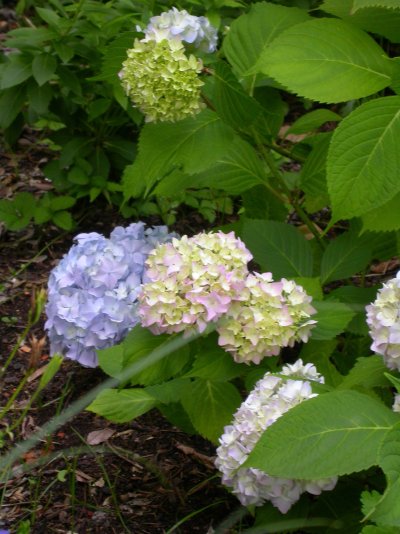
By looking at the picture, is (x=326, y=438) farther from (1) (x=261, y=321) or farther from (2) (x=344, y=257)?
(2) (x=344, y=257)

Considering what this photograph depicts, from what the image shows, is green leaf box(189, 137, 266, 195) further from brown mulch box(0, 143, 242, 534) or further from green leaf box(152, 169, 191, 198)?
brown mulch box(0, 143, 242, 534)

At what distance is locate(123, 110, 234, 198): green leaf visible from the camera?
1947 millimetres

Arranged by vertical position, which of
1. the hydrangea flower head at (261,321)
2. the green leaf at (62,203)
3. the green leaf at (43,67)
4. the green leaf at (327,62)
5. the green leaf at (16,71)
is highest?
the green leaf at (327,62)

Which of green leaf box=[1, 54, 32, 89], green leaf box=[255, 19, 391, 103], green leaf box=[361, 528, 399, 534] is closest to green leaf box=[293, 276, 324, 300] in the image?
green leaf box=[255, 19, 391, 103]

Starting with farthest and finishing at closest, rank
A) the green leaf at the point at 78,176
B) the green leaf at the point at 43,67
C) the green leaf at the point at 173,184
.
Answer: the green leaf at the point at 78,176
the green leaf at the point at 43,67
the green leaf at the point at 173,184

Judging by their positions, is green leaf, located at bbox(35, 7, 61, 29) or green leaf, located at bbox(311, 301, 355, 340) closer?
green leaf, located at bbox(311, 301, 355, 340)

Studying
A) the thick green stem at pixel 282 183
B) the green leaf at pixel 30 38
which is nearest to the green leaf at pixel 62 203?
the green leaf at pixel 30 38

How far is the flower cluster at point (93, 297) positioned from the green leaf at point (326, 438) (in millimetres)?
1079

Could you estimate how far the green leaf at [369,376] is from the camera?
1.67 m

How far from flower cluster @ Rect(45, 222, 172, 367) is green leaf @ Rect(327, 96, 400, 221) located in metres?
0.89

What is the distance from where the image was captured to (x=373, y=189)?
67.3 inches

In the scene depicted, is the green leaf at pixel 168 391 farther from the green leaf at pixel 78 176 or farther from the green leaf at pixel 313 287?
the green leaf at pixel 78 176

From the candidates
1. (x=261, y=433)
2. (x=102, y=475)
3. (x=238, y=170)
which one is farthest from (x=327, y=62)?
(x=102, y=475)

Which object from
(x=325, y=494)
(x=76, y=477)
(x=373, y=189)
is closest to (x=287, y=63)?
(x=373, y=189)
